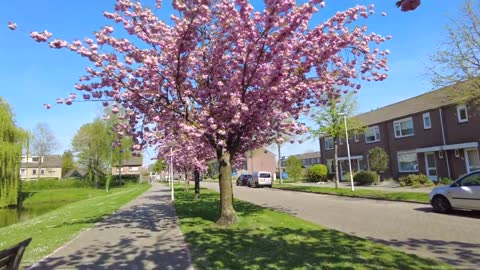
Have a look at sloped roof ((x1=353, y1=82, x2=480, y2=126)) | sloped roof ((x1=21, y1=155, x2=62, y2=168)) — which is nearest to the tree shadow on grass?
sloped roof ((x1=353, y1=82, x2=480, y2=126))

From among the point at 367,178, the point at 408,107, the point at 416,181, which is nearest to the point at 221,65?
the point at 416,181

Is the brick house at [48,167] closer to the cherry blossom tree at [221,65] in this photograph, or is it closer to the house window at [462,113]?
the house window at [462,113]

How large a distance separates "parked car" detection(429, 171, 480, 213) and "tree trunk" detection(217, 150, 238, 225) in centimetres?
780

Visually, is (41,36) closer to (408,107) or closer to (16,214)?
(16,214)

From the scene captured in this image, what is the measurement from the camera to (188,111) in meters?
11.3

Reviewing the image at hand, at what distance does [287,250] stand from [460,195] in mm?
8532

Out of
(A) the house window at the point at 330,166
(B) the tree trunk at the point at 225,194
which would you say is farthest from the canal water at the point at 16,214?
(A) the house window at the point at 330,166

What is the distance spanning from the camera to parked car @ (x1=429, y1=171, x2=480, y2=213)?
12906 mm

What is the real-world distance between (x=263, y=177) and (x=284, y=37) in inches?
1291

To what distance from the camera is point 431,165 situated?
30.3 meters

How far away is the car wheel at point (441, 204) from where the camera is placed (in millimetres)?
14055

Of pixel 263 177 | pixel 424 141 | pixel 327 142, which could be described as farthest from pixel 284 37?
pixel 327 142

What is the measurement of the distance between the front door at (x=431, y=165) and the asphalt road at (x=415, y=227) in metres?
15.0

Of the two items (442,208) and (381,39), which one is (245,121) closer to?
(381,39)
